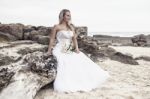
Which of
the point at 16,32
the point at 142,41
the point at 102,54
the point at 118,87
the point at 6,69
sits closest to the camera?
the point at 6,69

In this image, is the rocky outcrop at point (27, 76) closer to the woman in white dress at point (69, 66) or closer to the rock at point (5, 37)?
the woman in white dress at point (69, 66)

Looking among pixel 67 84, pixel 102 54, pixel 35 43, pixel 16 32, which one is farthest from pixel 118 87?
pixel 16 32

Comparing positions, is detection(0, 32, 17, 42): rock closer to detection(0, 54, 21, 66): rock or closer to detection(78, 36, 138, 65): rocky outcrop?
detection(0, 54, 21, 66): rock

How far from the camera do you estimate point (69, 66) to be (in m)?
6.88

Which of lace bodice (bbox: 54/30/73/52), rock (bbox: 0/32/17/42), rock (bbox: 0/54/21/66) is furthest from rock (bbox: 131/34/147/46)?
lace bodice (bbox: 54/30/73/52)

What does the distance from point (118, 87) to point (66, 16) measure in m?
1.99

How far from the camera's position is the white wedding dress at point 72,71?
21.6 feet

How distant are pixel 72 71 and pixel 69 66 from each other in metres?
0.13

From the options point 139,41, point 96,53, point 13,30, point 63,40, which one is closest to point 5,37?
point 13,30

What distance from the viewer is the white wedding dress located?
6596 mm

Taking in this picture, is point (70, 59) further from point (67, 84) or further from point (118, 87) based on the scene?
point (118, 87)

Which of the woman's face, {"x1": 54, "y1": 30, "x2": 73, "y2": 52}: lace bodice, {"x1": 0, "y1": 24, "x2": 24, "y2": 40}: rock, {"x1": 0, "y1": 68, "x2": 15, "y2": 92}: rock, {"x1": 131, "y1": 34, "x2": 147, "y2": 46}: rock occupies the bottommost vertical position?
{"x1": 131, "y1": 34, "x2": 147, "y2": 46}: rock

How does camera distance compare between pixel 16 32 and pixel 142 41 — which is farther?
pixel 142 41

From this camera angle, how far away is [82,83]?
6750 mm
